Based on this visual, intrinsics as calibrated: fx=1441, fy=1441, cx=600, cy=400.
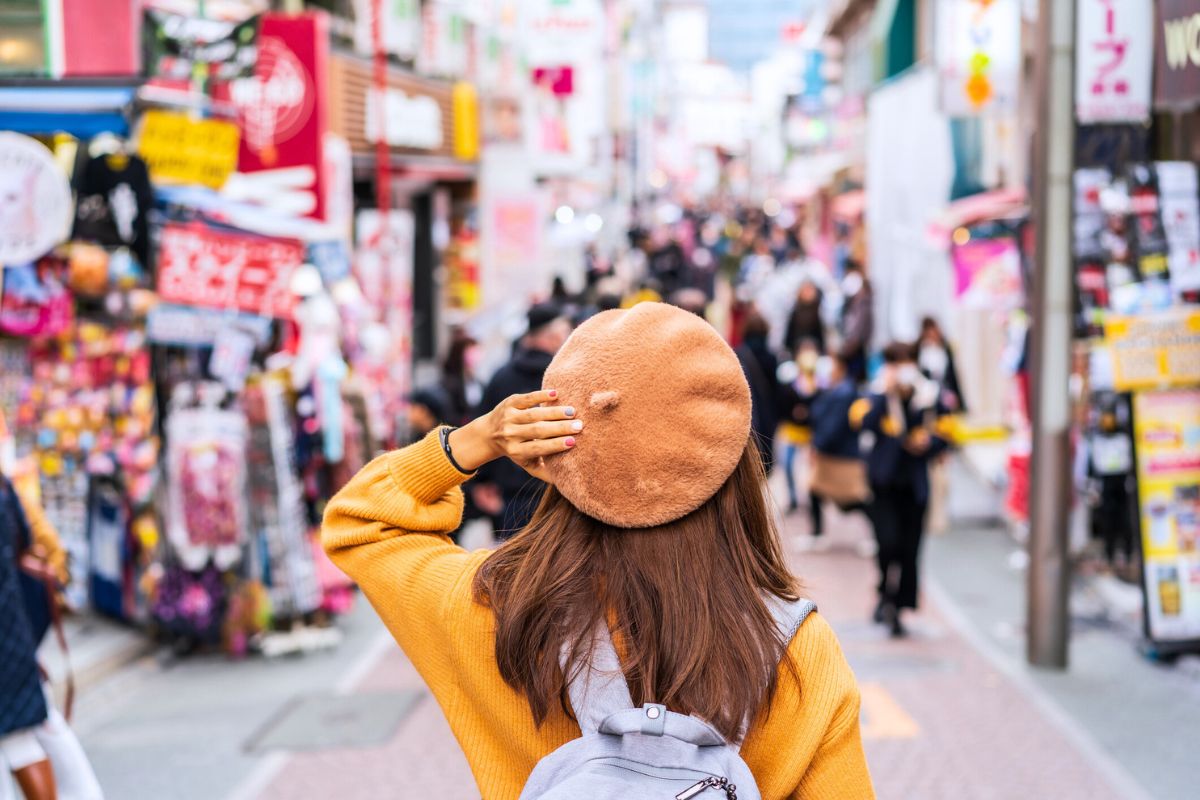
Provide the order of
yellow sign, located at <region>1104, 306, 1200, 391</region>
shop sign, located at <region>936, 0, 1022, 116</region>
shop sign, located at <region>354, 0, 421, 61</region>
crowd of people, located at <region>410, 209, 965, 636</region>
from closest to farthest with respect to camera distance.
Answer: crowd of people, located at <region>410, 209, 965, 636</region>
yellow sign, located at <region>1104, 306, 1200, 391</region>
shop sign, located at <region>936, 0, 1022, 116</region>
shop sign, located at <region>354, 0, 421, 61</region>

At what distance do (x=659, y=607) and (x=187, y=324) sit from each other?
7075 mm

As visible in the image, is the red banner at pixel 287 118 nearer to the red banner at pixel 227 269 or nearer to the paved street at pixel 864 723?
the red banner at pixel 227 269

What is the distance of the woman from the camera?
203cm

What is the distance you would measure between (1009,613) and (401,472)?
8.58 meters

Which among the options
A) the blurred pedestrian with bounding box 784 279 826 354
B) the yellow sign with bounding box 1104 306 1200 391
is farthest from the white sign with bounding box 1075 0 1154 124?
the blurred pedestrian with bounding box 784 279 826 354

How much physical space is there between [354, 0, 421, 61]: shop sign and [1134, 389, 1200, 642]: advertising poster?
10.7 meters

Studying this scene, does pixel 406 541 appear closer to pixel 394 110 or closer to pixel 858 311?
pixel 858 311

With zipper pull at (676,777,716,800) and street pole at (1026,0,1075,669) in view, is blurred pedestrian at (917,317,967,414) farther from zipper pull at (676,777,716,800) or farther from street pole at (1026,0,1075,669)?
zipper pull at (676,777,716,800)

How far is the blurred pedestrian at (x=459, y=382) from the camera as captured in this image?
10.1m

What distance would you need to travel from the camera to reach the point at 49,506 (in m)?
8.86

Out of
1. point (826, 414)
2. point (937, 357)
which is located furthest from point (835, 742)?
point (937, 357)

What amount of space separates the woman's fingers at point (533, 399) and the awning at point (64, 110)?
5.94 metres

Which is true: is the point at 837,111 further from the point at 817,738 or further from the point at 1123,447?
the point at 817,738

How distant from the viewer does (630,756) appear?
198cm
